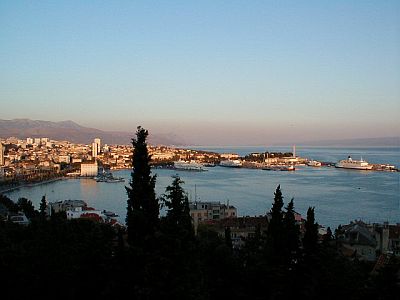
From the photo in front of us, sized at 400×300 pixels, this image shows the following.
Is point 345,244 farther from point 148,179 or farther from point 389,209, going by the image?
point 389,209

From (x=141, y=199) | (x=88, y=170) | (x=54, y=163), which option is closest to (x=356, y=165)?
(x=88, y=170)

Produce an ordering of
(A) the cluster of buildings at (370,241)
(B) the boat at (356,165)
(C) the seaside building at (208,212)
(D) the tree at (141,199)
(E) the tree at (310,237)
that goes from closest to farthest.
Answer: (D) the tree at (141,199)
(E) the tree at (310,237)
(A) the cluster of buildings at (370,241)
(C) the seaside building at (208,212)
(B) the boat at (356,165)

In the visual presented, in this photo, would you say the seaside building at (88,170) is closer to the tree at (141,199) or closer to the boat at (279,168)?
the boat at (279,168)

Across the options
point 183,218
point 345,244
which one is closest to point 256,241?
point 183,218

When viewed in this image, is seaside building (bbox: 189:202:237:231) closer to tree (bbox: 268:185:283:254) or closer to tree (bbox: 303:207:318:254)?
tree (bbox: 268:185:283:254)

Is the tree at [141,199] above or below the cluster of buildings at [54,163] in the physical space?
above

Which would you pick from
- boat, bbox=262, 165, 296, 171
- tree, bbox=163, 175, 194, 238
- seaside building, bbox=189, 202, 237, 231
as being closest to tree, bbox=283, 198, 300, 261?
tree, bbox=163, 175, 194, 238

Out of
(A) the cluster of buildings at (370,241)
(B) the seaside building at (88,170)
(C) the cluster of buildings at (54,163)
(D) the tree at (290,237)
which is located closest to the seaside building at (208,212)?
(A) the cluster of buildings at (370,241)

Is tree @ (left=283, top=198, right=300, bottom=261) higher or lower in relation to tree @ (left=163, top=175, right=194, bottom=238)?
lower
